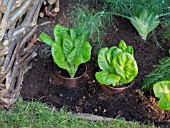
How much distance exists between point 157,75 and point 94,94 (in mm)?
501

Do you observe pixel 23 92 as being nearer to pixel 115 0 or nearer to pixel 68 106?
pixel 68 106

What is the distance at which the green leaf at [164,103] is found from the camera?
2.37m

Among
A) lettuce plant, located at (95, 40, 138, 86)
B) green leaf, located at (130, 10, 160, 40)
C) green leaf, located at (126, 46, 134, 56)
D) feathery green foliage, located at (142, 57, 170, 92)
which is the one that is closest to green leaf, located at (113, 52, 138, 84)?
lettuce plant, located at (95, 40, 138, 86)

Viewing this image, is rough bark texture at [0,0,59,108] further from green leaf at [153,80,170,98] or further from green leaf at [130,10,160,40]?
green leaf at [153,80,170,98]

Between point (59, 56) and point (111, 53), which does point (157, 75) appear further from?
point (59, 56)

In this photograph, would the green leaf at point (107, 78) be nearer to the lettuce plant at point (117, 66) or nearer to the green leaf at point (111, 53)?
the lettuce plant at point (117, 66)

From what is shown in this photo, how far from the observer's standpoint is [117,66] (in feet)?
7.98

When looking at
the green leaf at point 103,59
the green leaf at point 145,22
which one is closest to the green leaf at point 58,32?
the green leaf at point 103,59

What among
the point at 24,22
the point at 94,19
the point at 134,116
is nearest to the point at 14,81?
the point at 24,22

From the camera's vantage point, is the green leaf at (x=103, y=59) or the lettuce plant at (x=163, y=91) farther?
the green leaf at (x=103, y=59)

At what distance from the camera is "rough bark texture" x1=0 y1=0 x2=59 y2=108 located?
6.99ft

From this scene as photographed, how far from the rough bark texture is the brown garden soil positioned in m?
0.12

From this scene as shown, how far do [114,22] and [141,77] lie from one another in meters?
0.60

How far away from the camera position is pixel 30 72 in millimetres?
2738
